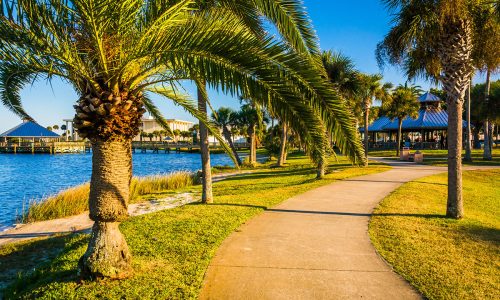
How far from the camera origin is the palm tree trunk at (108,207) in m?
4.70

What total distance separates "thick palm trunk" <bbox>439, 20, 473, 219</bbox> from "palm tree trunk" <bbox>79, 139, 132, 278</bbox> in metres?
7.85

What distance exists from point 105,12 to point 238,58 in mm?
1564

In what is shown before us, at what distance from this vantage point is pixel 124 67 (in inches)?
170

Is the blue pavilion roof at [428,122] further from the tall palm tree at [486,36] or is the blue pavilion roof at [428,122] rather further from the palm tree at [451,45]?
the palm tree at [451,45]

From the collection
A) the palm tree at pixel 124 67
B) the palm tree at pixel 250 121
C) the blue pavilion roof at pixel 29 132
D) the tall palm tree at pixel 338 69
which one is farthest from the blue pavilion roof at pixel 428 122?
the blue pavilion roof at pixel 29 132

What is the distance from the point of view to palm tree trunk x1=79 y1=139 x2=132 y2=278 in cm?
470

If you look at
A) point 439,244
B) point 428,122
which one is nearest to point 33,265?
point 439,244

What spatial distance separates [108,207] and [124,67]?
6.13 feet

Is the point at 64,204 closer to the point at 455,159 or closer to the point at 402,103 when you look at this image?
the point at 455,159

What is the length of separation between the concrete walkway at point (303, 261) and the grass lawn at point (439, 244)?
0.30 metres

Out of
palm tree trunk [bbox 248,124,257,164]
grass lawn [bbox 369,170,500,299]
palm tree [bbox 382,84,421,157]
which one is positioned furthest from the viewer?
palm tree trunk [bbox 248,124,257,164]

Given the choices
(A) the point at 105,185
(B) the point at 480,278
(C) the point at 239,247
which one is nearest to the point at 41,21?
(A) the point at 105,185

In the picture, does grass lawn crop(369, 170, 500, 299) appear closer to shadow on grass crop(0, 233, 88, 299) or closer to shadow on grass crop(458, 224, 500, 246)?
shadow on grass crop(458, 224, 500, 246)

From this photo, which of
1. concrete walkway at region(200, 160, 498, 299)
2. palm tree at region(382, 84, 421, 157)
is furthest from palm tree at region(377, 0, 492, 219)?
palm tree at region(382, 84, 421, 157)
